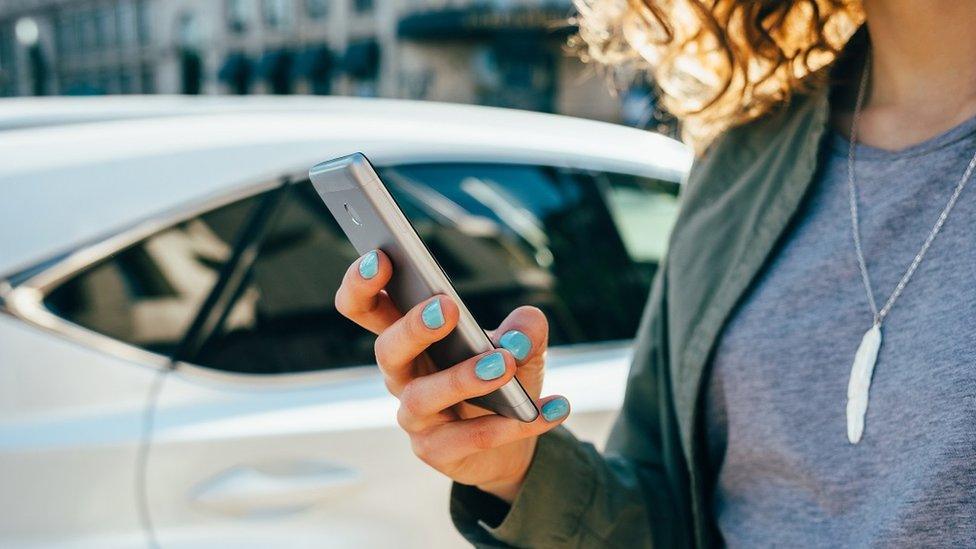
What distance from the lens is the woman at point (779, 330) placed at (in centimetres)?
94

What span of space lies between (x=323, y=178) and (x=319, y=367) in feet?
3.43

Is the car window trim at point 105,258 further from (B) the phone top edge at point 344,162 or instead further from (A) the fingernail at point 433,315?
(A) the fingernail at point 433,315

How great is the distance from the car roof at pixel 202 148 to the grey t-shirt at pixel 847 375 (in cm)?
103

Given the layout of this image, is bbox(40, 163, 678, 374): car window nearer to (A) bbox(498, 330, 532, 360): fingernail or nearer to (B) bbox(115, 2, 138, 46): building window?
(A) bbox(498, 330, 532, 360): fingernail

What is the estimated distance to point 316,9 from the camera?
3073cm

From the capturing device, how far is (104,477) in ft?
5.43

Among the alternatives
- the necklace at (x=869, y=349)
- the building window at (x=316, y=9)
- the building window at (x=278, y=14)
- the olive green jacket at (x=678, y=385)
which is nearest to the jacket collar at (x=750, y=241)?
the olive green jacket at (x=678, y=385)

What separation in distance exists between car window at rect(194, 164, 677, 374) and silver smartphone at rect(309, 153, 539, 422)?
0.93m

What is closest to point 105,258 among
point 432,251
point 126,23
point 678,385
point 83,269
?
point 83,269

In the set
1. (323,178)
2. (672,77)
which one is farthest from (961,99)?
(323,178)

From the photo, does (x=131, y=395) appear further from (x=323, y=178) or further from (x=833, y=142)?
(x=833, y=142)

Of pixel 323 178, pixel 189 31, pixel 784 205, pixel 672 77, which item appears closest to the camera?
pixel 323 178

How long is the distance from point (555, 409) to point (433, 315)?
0.18 metres

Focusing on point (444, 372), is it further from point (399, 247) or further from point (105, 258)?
point (105, 258)
